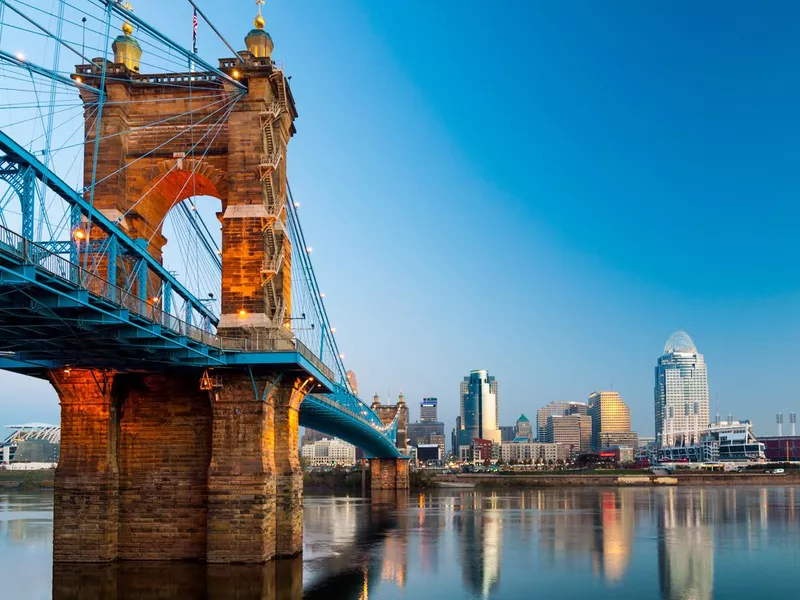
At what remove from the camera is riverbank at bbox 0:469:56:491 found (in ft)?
562

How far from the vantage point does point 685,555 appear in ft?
165

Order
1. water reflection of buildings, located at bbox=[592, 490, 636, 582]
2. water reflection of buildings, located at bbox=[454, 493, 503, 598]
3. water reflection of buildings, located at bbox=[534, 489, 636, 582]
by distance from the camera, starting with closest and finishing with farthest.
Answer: water reflection of buildings, located at bbox=[454, 493, 503, 598] → water reflection of buildings, located at bbox=[592, 490, 636, 582] → water reflection of buildings, located at bbox=[534, 489, 636, 582]

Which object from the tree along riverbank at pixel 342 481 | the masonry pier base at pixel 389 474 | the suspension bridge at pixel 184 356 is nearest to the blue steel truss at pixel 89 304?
the suspension bridge at pixel 184 356

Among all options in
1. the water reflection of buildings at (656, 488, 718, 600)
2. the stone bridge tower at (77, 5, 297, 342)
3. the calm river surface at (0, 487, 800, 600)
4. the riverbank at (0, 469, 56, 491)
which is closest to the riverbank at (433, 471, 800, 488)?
the riverbank at (0, 469, 56, 491)

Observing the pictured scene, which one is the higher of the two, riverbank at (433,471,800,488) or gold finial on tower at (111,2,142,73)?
gold finial on tower at (111,2,142,73)

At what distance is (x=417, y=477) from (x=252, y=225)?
131 metres

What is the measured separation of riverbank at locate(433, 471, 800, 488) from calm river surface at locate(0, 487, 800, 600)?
9676 centimetres

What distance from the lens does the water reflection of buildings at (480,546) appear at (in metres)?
40.8

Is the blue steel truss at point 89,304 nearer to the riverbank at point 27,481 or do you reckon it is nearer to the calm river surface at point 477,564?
the calm river surface at point 477,564

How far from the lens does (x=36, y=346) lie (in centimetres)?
3600

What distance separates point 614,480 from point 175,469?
154824 millimetres

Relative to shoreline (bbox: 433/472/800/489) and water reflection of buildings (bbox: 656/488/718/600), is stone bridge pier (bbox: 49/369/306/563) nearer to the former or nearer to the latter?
water reflection of buildings (bbox: 656/488/718/600)

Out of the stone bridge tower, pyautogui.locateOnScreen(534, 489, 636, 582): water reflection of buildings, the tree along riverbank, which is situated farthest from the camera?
the tree along riverbank

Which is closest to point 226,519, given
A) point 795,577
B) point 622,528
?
point 795,577
